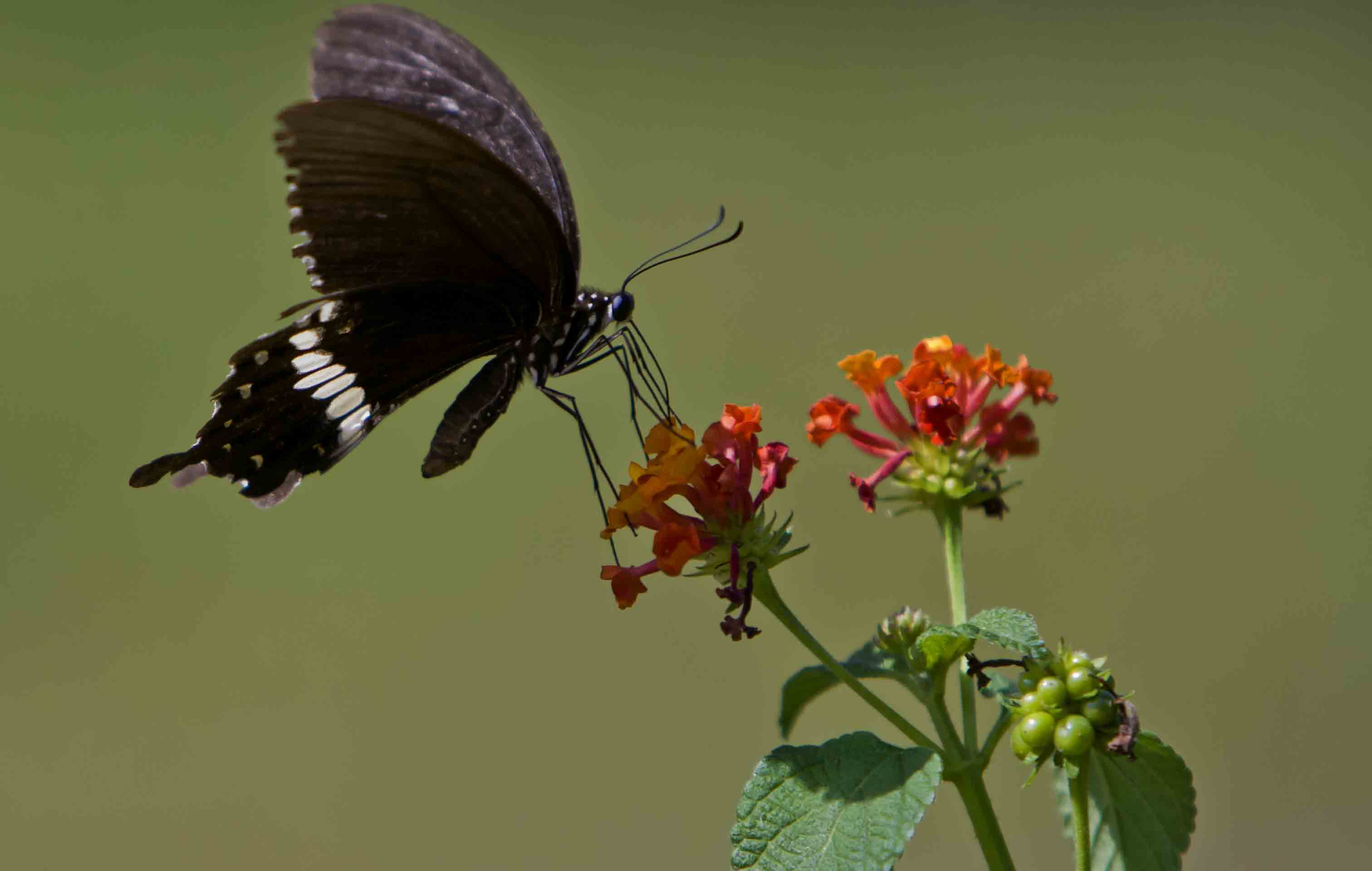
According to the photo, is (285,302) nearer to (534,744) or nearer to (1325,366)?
(534,744)

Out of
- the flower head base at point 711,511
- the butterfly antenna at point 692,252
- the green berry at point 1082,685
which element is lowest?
the green berry at point 1082,685

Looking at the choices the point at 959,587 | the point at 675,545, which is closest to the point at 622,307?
the point at 675,545

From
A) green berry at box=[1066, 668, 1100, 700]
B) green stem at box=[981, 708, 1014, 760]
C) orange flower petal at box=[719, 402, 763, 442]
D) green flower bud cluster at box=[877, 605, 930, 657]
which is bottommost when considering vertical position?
green stem at box=[981, 708, 1014, 760]

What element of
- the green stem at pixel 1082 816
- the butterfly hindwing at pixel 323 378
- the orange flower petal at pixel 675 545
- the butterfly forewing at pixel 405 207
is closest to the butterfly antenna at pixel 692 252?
the butterfly forewing at pixel 405 207

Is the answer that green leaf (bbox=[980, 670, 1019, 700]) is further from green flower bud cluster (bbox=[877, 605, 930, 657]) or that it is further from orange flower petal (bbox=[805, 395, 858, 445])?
orange flower petal (bbox=[805, 395, 858, 445])

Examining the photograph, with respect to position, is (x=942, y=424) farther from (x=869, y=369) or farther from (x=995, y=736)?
(x=995, y=736)

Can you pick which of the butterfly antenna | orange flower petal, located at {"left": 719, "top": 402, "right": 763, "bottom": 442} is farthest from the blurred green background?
orange flower petal, located at {"left": 719, "top": 402, "right": 763, "bottom": 442}

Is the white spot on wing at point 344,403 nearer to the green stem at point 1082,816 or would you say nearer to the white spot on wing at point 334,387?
the white spot on wing at point 334,387
